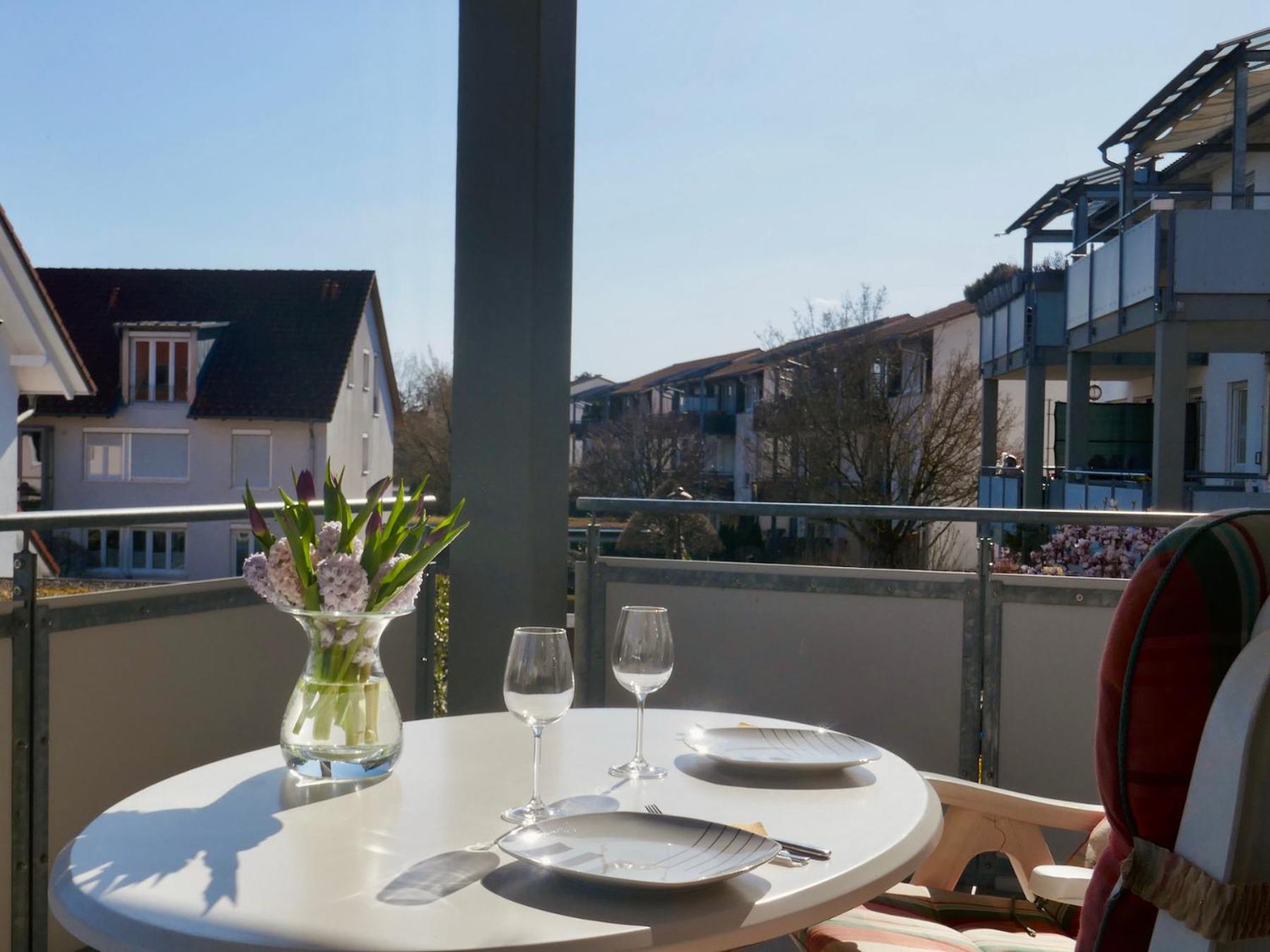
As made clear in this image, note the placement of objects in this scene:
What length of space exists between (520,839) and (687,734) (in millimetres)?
510

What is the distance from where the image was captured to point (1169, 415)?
9.58 metres

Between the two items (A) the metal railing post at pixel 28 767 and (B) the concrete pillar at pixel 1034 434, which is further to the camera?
(B) the concrete pillar at pixel 1034 434

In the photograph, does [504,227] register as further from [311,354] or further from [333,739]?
[311,354]

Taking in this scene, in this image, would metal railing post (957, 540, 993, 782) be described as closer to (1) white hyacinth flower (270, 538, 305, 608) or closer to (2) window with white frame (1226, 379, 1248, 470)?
(1) white hyacinth flower (270, 538, 305, 608)

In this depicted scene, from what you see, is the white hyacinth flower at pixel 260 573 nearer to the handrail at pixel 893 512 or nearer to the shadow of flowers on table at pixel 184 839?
the shadow of flowers on table at pixel 184 839

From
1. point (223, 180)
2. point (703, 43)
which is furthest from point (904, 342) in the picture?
point (223, 180)

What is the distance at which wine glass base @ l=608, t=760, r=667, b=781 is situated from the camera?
1456 mm

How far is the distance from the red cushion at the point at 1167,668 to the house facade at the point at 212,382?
24199 millimetres

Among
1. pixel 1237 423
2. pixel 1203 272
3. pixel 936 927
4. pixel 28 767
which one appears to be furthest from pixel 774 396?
pixel 936 927

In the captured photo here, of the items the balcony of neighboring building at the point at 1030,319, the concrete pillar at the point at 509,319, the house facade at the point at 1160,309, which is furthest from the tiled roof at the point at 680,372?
the concrete pillar at the point at 509,319

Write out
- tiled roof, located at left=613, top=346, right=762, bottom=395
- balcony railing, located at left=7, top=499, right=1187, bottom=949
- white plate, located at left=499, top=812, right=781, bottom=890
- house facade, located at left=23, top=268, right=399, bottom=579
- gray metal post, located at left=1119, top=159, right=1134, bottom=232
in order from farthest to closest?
1. tiled roof, located at left=613, top=346, right=762, bottom=395
2. house facade, located at left=23, top=268, right=399, bottom=579
3. gray metal post, located at left=1119, top=159, right=1134, bottom=232
4. balcony railing, located at left=7, top=499, right=1187, bottom=949
5. white plate, located at left=499, top=812, right=781, bottom=890

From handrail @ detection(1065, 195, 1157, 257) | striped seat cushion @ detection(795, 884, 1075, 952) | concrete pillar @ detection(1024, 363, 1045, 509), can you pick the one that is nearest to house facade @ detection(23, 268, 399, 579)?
concrete pillar @ detection(1024, 363, 1045, 509)

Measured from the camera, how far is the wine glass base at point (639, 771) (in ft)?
4.78

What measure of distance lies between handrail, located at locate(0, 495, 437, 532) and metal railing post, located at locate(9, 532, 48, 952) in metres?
0.06
